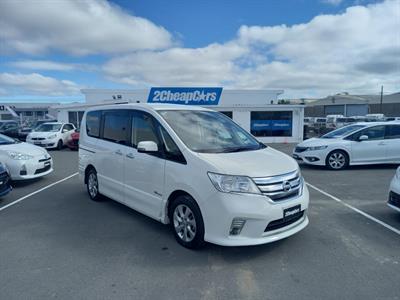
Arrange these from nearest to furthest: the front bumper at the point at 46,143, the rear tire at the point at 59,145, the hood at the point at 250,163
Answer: the hood at the point at 250,163 < the front bumper at the point at 46,143 < the rear tire at the point at 59,145

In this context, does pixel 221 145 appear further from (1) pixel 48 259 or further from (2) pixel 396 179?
(2) pixel 396 179

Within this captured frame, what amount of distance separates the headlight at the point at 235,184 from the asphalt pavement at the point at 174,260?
0.89m

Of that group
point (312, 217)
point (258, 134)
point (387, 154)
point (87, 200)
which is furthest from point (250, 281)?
point (258, 134)

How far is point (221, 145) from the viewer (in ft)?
13.8

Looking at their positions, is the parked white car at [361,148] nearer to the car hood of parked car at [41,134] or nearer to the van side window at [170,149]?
the van side window at [170,149]

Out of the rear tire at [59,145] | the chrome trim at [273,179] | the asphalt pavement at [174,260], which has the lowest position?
the asphalt pavement at [174,260]

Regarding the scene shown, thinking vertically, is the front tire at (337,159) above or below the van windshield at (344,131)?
below

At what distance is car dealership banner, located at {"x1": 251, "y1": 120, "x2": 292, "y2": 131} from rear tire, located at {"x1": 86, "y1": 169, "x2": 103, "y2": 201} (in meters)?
16.5

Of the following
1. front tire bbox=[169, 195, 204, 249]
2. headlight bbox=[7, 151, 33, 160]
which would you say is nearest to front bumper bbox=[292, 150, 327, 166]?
front tire bbox=[169, 195, 204, 249]

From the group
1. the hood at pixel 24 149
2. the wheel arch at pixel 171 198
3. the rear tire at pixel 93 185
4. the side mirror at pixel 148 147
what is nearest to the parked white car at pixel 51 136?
the hood at pixel 24 149

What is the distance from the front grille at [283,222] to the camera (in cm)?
352

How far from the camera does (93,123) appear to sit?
6195 millimetres

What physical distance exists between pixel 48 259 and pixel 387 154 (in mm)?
10040

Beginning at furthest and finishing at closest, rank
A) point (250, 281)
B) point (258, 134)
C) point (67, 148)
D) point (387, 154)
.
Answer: point (258, 134), point (67, 148), point (387, 154), point (250, 281)
